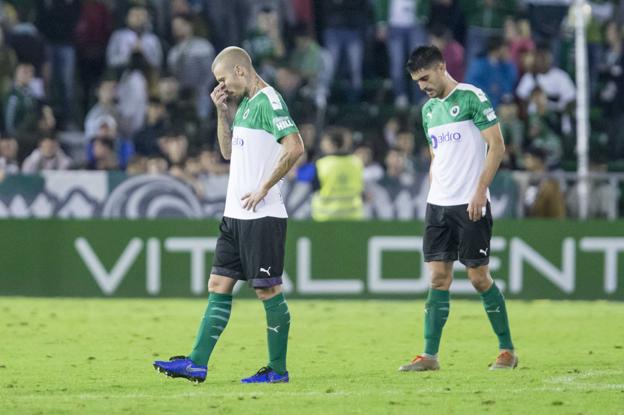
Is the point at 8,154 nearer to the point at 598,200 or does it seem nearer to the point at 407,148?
the point at 407,148

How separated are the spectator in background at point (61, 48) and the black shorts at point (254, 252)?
1093 cm

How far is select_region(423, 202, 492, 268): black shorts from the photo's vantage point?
9836 millimetres

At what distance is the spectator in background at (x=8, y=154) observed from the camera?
16875 mm

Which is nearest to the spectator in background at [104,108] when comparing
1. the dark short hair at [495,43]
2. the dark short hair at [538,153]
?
the dark short hair at [495,43]

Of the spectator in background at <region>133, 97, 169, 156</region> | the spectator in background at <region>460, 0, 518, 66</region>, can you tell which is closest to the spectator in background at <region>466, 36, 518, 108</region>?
the spectator in background at <region>460, 0, 518, 66</region>

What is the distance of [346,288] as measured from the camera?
16.6 meters

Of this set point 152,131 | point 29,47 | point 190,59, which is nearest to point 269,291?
point 152,131

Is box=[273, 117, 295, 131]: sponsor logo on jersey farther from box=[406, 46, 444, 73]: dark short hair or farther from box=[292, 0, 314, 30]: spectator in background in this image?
box=[292, 0, 314, 30]: spectator in background

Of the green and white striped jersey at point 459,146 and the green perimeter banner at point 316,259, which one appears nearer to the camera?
the green and white striped jersey at point 459,146

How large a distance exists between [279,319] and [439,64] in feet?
6.57

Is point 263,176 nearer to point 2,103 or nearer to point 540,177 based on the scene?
point 540,177

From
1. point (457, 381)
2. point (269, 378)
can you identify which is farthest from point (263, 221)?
point (457, 381)

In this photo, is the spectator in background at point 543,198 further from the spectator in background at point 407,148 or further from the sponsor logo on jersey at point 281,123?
the sponsor logo on jersey at point 281,123

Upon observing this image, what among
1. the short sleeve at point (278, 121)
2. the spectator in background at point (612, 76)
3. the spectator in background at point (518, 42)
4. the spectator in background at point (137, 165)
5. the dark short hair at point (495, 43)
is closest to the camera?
the short sleeve at point (278, 121)
